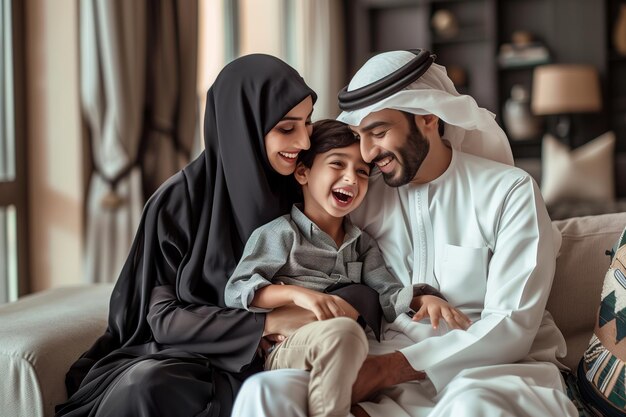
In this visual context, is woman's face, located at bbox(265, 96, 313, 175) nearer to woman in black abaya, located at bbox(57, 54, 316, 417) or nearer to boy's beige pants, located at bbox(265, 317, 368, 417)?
woman in black abaya, located at bbox(57, 54, 316, 417)

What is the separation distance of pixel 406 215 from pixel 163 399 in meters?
0.84

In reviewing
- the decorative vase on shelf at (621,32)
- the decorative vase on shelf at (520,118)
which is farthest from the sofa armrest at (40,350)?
the decorative vase on shelf at (621,32)

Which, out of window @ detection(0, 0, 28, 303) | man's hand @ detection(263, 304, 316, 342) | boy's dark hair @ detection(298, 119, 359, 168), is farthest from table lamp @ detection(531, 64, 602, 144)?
man's hand @ detection(263, 304, 316, 342)

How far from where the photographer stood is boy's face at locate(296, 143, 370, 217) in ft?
6.53

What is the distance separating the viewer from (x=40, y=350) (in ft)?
6.30

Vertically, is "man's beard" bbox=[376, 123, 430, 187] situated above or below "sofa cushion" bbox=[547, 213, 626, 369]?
above

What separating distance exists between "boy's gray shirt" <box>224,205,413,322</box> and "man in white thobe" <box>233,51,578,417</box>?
81mm

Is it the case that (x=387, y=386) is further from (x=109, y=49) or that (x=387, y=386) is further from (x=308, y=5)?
(x=308, y=5)

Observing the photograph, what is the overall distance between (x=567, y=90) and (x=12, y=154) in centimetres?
477

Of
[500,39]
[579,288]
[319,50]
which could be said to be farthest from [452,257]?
[500,39]

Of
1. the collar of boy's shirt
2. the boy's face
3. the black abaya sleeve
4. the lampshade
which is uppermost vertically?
the lampshade

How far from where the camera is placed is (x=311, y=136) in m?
2.07

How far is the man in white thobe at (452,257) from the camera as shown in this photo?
5.63 feet

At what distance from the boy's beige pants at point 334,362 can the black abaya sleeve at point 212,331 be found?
27cm
